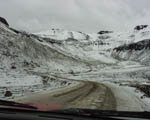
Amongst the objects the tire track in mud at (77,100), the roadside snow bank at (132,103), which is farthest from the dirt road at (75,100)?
the roadside snow bank at (132,103)

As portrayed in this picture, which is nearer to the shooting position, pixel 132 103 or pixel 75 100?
pixel 132 103

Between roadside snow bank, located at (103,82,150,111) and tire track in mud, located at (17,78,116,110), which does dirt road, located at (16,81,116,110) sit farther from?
roadside snow bank, located at (103,82,150,111)

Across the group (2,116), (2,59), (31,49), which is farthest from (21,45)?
(2,116)

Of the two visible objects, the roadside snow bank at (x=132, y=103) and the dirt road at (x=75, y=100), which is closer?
the dirt road at (x=75, y=100)

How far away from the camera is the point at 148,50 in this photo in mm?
178875

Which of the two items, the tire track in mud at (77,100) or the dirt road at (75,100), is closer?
the dirt road at (75,100)

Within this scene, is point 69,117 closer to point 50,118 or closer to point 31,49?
point 50,118

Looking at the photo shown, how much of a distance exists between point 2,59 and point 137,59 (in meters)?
130

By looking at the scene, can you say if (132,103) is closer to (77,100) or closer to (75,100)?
(77,100)

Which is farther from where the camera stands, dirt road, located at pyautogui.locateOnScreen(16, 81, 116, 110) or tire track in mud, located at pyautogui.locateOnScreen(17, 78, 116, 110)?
tire track in mud, located at pyautogui.locateOnScreen(17, 78, 116, 110)

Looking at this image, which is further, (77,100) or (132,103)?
(77,100)

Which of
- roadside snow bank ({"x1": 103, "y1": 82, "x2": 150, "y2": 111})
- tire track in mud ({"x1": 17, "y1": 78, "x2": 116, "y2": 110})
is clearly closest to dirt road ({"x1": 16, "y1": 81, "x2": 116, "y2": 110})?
tire track in mud ({"x1": 17, "y1": 78, "x2": 116, "y2": 110})

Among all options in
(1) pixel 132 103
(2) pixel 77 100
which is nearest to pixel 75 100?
(2) pixel 77 100

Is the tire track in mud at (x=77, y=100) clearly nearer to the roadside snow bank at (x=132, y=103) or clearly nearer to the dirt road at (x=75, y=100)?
the dirt road at (x=75, y=100)
